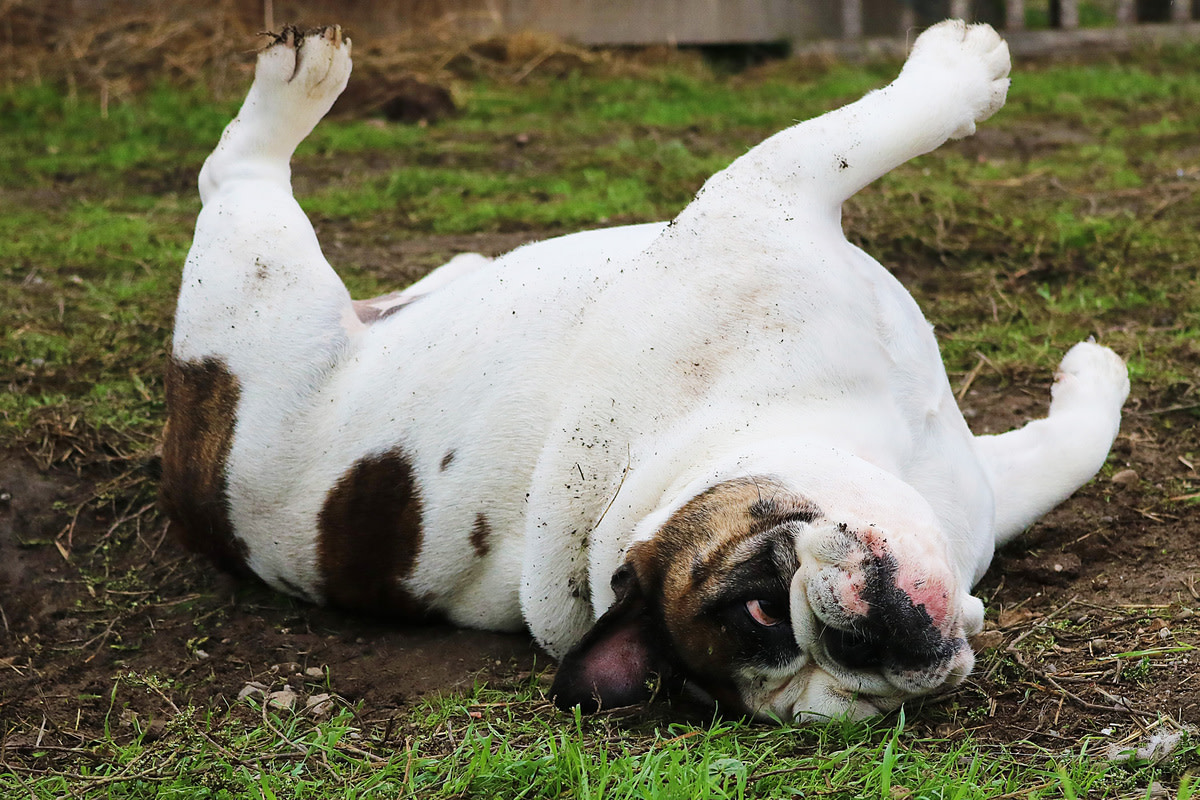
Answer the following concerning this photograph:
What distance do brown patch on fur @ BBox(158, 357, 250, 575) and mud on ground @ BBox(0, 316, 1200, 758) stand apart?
220 millimetres

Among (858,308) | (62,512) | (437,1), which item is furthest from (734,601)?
(437,1)

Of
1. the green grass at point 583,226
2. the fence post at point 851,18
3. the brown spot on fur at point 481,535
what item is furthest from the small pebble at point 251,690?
the fence post at point 851,18

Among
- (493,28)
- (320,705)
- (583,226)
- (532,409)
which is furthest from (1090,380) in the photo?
(493,28)

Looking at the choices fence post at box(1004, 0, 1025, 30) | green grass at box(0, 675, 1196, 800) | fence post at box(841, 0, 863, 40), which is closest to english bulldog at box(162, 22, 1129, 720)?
green grass at box(0, 675, 1196, 800)

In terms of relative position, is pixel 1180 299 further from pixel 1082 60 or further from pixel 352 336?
pixel 1082 60

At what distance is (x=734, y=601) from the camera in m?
2.88

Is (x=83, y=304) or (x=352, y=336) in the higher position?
(x=352, y=336)

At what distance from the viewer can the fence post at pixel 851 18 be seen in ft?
43.7

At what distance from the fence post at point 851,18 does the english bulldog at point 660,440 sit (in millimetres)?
9457

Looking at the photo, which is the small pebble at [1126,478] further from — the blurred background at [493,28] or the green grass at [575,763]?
the blurred background at [493,28]

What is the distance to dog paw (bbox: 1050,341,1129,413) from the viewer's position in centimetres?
438

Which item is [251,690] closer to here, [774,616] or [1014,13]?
[774,616]

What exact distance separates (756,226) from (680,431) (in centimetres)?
69

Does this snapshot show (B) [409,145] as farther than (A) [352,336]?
Yes
